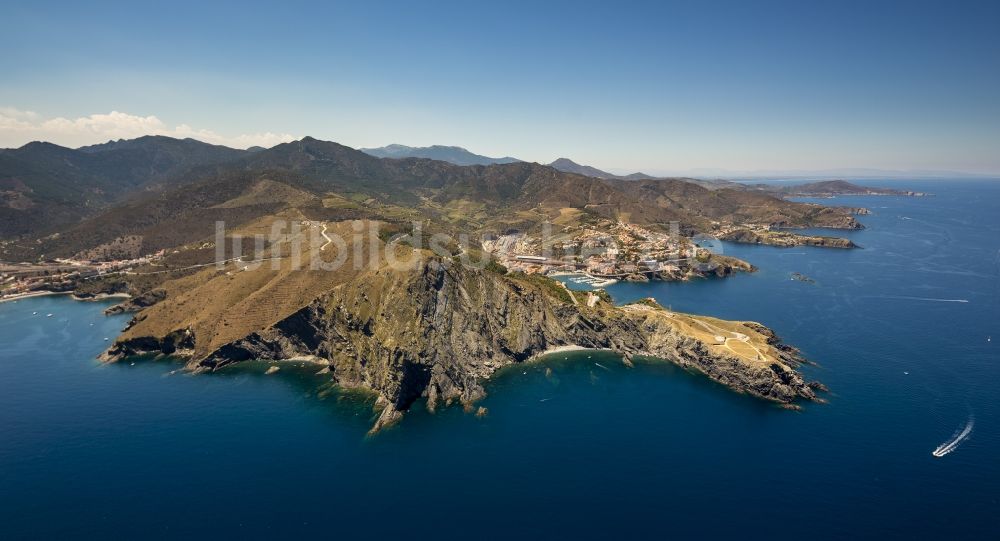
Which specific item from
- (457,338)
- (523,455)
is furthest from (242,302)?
(523,455)

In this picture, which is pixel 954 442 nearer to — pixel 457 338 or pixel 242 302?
pixel 457 338

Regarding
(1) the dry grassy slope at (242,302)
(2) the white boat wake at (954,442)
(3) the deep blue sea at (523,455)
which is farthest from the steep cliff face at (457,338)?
(2) the white boat wake at (954,442)

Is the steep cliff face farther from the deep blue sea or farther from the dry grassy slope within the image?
the deep blue sea

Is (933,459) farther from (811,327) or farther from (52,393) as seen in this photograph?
(52,393)

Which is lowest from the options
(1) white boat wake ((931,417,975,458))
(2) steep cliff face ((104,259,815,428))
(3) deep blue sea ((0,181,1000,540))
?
(3) deep blue sea ((0,181,1000,540))

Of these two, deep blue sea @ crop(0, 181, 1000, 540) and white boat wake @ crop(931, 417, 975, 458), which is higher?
white boat wake @ crop(931, 417, 975, 458)

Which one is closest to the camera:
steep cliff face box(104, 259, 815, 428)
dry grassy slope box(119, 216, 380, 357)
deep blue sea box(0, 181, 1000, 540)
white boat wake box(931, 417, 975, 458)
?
deep blue sea box(0, 181, 1000, 540)

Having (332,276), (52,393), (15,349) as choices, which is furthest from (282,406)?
(15,349)

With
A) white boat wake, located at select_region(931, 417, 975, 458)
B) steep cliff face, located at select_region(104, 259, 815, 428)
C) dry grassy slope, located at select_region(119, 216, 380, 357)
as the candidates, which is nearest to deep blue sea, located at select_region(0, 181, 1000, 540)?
white boat wake, located at select_region(931, 417, 975, 458)
